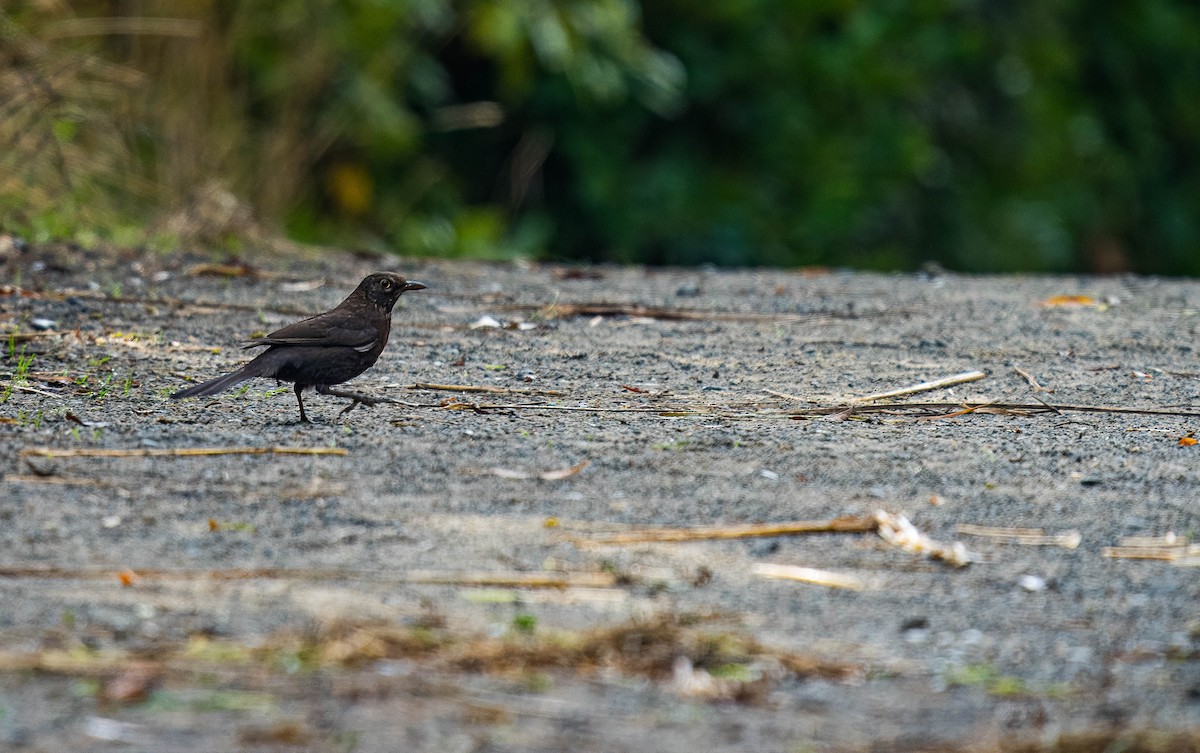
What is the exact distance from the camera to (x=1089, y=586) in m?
3.07

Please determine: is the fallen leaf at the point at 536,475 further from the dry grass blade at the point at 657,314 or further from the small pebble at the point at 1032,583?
the dry grass blade at the point at 657,314

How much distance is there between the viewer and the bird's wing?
4.44m

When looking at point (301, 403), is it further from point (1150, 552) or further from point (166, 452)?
point (1150, 552)

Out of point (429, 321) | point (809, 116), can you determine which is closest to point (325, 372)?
point (429, 321)

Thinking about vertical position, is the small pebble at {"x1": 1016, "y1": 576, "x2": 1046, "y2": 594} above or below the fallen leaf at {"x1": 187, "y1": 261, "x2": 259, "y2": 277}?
below

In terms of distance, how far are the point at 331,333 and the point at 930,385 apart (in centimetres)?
191

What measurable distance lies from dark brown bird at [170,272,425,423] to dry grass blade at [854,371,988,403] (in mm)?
1480

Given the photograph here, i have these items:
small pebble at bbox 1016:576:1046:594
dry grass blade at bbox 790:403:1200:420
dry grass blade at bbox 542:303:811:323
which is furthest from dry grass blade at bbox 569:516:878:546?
dry grass blade at bbox 542:303:811:323

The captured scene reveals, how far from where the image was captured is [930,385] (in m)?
5.05

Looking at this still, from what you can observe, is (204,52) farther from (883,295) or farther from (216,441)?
(216,441)

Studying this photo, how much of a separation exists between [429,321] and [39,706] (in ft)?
12.7

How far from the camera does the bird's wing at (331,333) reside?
4.44 metres

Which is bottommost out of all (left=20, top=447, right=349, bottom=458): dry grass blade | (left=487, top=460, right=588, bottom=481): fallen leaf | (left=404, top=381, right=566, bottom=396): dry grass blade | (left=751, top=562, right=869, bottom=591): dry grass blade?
(left=751, top=562, right=869, bottom=591): dry grass blade

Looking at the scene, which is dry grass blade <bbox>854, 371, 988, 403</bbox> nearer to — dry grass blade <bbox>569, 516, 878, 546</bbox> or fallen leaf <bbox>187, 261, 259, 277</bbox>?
dry grass blade <bbox>569, 516, 878, 546</bbox>
